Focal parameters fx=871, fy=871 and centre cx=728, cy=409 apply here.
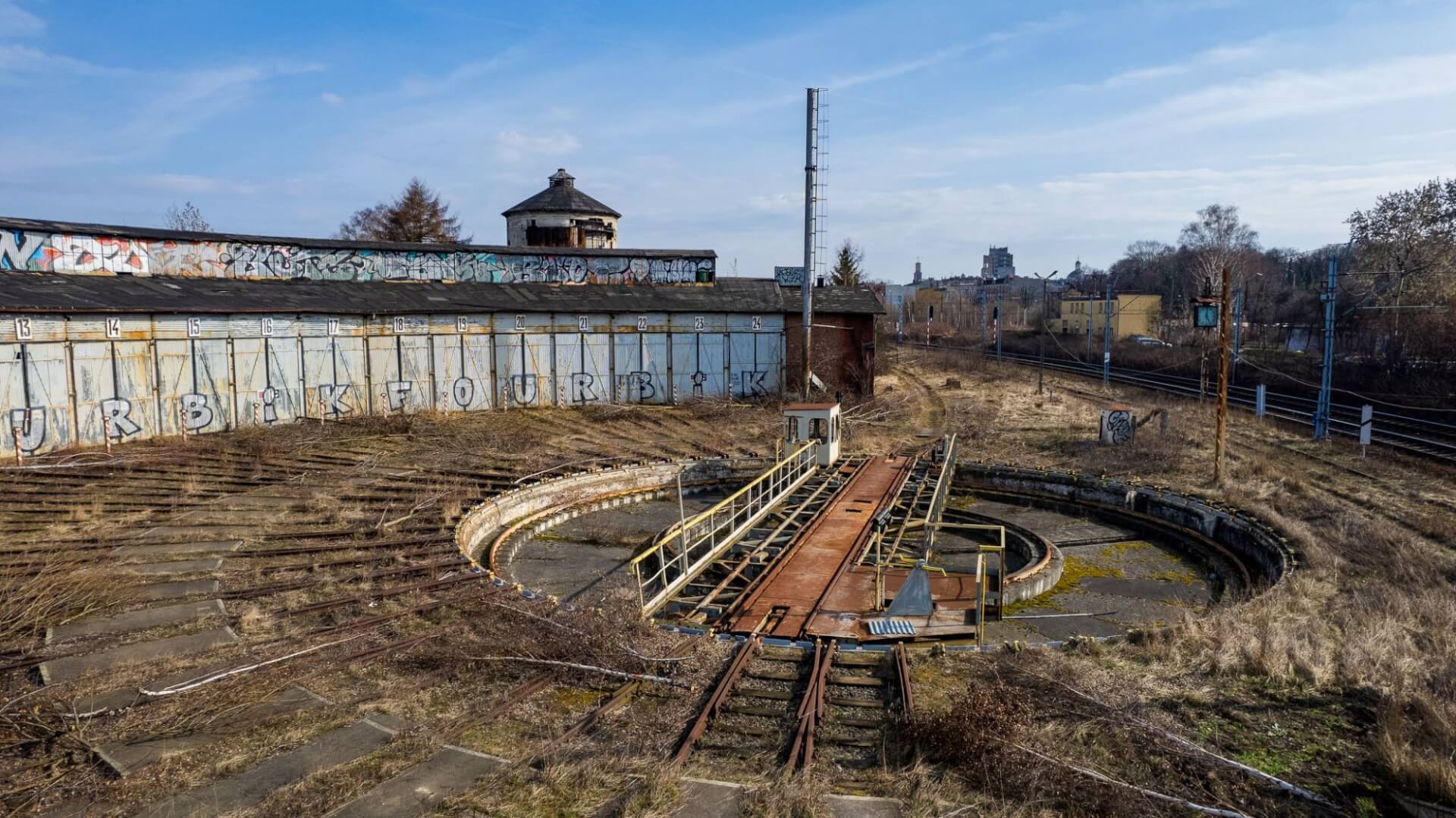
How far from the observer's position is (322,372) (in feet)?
90.5

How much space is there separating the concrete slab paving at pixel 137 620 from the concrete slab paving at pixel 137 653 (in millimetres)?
588

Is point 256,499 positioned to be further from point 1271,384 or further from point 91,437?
point 1271,384

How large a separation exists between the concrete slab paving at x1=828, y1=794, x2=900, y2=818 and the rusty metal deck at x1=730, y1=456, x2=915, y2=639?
4773 millimetres

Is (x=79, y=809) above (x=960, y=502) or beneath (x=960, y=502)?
above

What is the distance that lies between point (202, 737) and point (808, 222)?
29.8 metres

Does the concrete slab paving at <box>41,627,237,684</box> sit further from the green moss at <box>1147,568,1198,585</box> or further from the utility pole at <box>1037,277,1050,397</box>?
the utility pole at <box>1037,277,1050,397</box>

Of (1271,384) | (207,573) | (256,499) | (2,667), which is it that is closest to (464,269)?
(256,499)

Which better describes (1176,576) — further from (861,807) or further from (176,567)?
(176,567)

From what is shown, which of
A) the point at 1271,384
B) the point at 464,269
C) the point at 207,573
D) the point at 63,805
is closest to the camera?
the point at 63,805

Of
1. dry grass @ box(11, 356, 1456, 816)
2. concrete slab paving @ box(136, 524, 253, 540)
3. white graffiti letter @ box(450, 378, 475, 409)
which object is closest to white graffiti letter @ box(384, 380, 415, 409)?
white graffiti letter @ box(450, 378, 475, 409)

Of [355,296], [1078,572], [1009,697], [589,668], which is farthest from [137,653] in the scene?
[355,296]

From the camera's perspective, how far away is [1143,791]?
7410mm

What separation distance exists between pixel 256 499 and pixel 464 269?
18454mm

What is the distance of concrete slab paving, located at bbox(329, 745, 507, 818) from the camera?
284 inches
